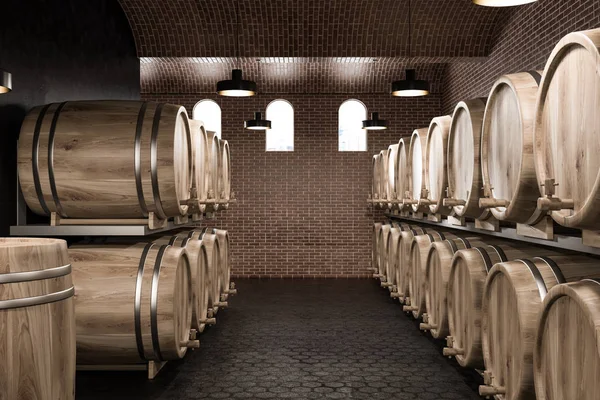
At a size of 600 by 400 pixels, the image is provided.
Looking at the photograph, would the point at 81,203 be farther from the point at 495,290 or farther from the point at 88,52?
the point at 495,290

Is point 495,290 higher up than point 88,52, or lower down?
lower down

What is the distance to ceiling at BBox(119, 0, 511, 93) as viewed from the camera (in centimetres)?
820

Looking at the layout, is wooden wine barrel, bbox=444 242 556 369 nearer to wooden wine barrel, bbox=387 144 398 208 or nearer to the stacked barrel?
the stacked barrel

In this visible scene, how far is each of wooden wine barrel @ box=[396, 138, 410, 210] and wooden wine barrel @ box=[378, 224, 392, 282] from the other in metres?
1.08

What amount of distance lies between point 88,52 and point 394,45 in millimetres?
4678

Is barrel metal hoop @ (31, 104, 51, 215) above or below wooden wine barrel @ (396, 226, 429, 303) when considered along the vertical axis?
above

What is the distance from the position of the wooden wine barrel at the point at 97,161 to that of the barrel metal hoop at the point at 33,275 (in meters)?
1.90

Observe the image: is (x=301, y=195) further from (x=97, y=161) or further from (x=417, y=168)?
(x=97, y=161)

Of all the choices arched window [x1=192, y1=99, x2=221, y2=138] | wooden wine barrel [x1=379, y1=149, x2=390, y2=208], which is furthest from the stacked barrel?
arched window [x1=192, y1=99, x2=221, y2=138]

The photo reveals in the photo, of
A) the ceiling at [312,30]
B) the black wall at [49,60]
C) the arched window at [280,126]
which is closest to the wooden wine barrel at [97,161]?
the black wall at [49,60]

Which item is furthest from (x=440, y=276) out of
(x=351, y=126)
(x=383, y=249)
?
(x=351, y=126)

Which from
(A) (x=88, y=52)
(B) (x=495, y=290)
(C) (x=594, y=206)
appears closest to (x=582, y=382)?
(C) (x=594, y=206)

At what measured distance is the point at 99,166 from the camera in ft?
13.2

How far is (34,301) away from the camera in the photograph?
6.77 feet
